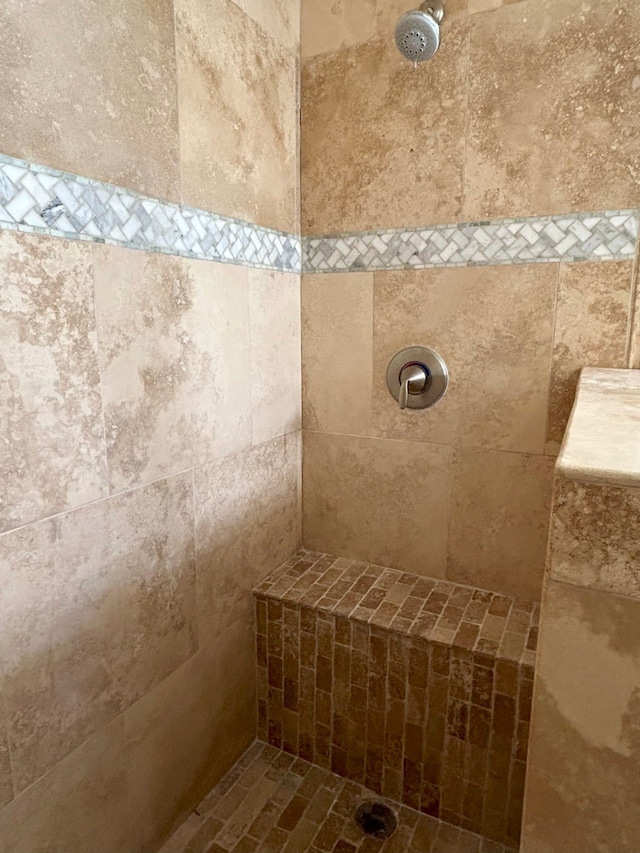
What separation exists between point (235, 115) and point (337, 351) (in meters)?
0.69

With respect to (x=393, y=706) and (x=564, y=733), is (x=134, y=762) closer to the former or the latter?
(x=393, y=706)

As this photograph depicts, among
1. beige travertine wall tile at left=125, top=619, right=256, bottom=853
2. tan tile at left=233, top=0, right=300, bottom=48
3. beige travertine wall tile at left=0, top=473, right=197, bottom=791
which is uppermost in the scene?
tan tile at left=233, top=0, right=300, bottom=48

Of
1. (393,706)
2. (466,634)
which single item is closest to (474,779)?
(393,706)

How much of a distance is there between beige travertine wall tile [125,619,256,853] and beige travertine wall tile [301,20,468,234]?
1.28 m

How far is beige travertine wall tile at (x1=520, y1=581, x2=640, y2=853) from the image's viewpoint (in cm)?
50

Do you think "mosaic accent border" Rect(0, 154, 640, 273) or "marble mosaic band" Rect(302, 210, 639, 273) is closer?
"mosaic accent border" Rect(0, 154, 640, 273)

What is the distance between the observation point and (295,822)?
4.36 ft

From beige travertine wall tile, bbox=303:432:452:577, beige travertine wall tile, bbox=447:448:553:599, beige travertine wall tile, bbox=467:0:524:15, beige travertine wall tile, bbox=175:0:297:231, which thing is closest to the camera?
beige travertine wall tile, bbox=175:0:297:231

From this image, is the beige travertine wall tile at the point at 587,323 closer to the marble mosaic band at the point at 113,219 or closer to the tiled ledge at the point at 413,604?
the tiled ledge at the point at 413,604

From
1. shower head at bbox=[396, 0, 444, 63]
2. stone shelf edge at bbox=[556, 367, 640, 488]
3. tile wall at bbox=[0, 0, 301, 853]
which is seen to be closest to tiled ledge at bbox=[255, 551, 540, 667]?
tile wall at bbox=[0, 0, 301, 853]

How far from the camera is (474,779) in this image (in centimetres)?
128

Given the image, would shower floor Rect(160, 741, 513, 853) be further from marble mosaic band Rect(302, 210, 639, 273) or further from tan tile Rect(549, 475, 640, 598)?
marble mosaic band Rect(302, 210, 639, 273)

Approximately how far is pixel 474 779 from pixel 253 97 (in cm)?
186

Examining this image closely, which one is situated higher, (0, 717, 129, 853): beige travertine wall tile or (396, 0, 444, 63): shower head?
(396, 0, 444, 63): shower head
